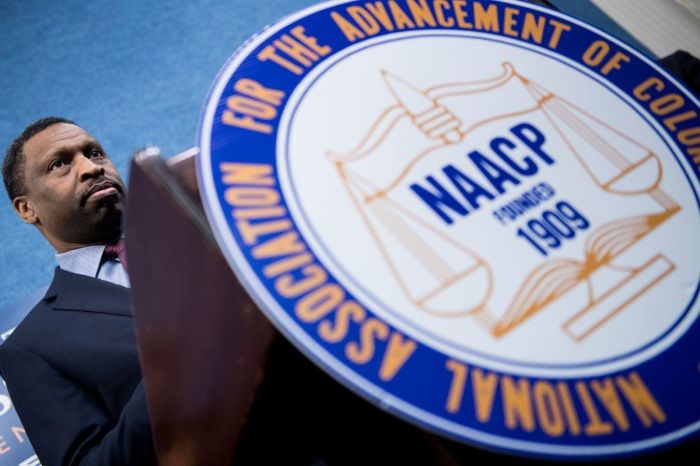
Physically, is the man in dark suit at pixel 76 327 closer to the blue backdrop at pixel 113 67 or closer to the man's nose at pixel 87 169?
the man's nose at pixel 87 169

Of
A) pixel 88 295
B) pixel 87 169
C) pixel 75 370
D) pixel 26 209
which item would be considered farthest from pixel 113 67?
pixel 75 370

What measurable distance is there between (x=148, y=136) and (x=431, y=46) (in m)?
1.79

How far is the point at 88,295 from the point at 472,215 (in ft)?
3.11

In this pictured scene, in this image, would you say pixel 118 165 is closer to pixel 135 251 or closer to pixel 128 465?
pixel 128 465

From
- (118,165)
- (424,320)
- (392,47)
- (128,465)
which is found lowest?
(118,165)

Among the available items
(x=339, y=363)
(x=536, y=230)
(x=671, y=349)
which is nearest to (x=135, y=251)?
(x=339, y=363)

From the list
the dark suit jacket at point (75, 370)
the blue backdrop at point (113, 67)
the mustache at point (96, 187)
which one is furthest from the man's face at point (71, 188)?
the blue backdrop at point (113, 67)

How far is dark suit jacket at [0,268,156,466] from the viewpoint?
3.15 feet

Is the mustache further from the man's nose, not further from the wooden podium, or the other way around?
the wooden podium

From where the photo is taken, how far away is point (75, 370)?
43.3 inches

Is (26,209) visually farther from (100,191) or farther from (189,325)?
(189,325)

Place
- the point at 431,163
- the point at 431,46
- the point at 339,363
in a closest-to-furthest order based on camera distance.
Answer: the point at 339,363, the point at 431,163, the point at 431,46

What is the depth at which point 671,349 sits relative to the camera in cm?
48

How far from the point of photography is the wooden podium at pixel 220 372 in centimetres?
47
